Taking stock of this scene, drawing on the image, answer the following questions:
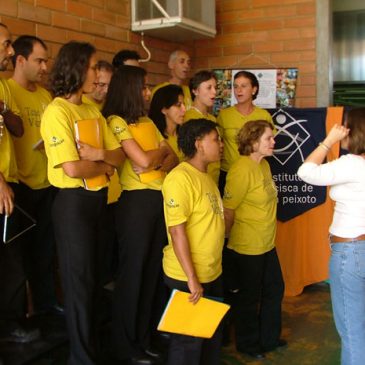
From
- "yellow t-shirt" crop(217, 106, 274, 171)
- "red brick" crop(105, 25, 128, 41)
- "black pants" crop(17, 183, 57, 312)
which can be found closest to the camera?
"black pants" crop(17, 183, 57, 312)

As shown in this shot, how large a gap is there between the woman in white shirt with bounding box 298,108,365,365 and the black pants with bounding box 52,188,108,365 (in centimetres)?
93

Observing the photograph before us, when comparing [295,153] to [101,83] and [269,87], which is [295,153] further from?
[101,83]

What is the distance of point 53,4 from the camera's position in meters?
3.29

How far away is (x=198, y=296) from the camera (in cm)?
216

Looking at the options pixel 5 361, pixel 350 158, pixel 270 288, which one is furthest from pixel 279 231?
pixel 5 361

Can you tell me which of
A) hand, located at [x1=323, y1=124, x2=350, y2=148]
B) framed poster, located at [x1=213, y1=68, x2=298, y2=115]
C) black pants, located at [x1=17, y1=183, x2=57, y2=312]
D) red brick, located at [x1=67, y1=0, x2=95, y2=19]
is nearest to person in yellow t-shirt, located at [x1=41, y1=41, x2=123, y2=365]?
black pants, located at [x1=17, y1=183, x2=57, y2=312]

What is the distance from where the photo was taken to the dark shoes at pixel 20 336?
8.41 ft

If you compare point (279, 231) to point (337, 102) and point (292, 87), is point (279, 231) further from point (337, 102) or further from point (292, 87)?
point (337, 102)

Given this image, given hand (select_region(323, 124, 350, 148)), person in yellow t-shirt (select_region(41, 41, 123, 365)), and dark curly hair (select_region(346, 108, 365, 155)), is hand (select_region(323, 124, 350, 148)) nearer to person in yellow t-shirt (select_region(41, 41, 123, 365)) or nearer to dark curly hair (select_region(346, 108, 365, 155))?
dark curly hair (select_region(346, 108, 365, 155))

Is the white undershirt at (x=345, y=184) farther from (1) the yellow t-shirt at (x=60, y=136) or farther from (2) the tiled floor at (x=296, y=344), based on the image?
(2) the tiled floor at (x=296, y=344)

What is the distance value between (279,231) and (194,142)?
1989 mm

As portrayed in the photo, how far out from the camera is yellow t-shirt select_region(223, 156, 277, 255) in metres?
2.76

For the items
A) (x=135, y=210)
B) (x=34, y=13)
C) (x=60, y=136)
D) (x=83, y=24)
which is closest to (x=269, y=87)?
(x=83, y=24)

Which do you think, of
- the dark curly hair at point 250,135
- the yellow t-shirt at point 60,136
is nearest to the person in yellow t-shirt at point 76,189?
the yellow t-shirt at point 60,136
